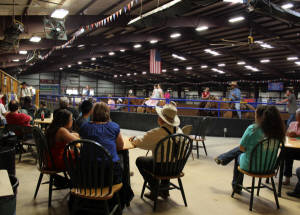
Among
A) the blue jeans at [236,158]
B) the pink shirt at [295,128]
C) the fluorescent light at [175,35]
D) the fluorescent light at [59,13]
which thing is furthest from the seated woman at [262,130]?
the fluorescent light at [175,35]

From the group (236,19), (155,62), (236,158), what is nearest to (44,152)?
(236,158)

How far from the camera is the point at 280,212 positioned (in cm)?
247

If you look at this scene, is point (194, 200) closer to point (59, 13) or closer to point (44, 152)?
point (44, 152)

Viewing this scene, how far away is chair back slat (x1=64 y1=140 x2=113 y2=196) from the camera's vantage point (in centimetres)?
187

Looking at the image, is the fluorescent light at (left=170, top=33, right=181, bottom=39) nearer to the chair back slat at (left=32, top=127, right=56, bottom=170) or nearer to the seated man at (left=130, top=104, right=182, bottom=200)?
the seated man at (left=130, top=104, right=182, bottom=200)

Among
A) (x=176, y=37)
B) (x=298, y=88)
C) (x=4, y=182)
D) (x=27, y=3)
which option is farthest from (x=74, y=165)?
(x=298, y=88)

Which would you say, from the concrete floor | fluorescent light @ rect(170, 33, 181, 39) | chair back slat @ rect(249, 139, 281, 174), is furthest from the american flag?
chair back slat @ rect(249, 139, 281, 174)

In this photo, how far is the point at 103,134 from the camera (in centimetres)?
208

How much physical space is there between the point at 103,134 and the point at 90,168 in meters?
0.32

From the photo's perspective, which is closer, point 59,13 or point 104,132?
point 104,132

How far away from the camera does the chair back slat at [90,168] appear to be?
187cm

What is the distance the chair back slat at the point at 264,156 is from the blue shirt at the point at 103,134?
4.61ft

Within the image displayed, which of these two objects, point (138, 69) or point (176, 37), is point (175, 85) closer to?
point (138, 69)

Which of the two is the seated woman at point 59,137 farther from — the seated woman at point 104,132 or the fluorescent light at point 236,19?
the fluorescent light at point 236,19
